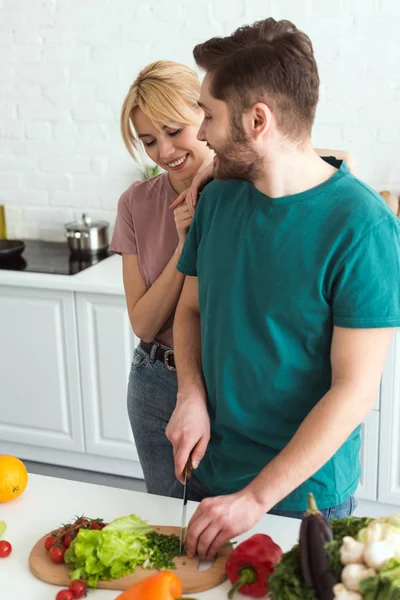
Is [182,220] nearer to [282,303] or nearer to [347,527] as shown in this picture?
[282,303]

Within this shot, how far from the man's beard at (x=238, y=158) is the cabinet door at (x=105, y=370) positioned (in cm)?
160

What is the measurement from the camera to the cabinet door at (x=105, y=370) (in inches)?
120

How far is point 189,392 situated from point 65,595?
0.50m

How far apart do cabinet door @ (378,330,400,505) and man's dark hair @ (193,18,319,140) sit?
4.74 ft

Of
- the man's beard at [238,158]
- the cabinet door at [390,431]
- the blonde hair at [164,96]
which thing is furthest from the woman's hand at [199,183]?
the cabinet door at [390,431]

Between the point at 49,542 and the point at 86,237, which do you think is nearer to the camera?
the point at 49,542

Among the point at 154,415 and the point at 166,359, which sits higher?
the point at 166,359

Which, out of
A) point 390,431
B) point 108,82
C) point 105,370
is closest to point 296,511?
point 390,431

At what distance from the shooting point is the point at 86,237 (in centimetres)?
339

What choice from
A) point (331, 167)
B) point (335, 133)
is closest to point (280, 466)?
point (331, 167)

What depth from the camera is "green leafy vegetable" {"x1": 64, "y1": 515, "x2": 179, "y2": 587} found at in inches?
50.3

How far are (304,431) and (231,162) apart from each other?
50 centimetres

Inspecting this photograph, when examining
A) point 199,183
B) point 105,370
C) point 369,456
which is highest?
point 199,183

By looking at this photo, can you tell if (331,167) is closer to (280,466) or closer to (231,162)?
(231,162)
